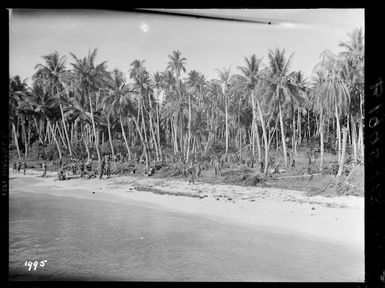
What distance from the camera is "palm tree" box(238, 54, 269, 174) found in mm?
4668

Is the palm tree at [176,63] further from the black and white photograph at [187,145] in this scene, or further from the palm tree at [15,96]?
the palm tree at [15,96]

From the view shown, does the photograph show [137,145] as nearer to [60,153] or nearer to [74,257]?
[60,153]

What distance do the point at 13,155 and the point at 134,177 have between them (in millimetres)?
1848

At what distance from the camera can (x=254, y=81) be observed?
4898mm

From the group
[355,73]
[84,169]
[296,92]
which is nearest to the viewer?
[355,73]

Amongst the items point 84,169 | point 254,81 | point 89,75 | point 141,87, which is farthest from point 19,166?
point 254,81

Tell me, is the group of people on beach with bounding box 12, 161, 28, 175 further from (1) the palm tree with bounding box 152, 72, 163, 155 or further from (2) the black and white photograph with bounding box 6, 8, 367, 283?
(1) the palm tree with bounding box 152, 72, 163, 155

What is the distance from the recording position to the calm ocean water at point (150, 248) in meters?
4.29

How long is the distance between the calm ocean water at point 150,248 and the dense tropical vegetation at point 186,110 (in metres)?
0.97

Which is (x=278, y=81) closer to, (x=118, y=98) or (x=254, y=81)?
(x=254, y=81)

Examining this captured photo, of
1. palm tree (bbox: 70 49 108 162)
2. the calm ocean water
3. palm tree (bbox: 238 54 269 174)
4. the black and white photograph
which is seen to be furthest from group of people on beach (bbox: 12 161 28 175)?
palm tree (bbox: 238 54 269 174)

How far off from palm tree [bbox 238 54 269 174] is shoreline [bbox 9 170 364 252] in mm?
624

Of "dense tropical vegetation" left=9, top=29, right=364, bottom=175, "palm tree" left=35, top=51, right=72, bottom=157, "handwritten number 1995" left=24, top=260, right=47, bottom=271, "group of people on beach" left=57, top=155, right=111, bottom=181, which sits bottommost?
"handwritten number 1995" left=24, top=260, right=47, bottom=271

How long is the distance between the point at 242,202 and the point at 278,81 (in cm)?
197
